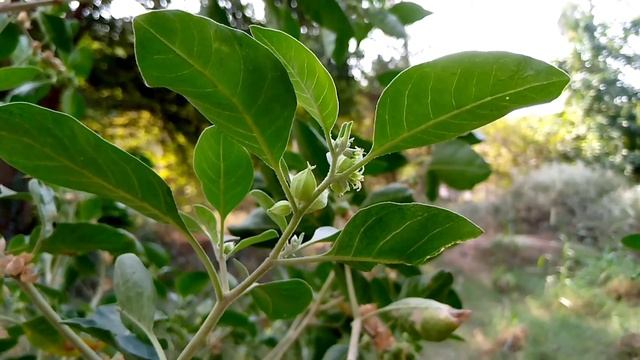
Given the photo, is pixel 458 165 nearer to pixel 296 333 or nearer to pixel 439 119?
pixel 296 333

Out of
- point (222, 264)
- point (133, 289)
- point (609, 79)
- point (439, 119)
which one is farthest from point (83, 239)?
point (609, 79)

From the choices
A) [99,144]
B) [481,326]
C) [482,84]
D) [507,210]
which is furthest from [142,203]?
[507,210]

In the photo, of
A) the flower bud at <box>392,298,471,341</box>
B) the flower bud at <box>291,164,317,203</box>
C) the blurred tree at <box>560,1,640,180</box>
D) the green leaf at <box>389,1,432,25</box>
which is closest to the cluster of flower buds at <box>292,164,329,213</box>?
the flower bud at <box>291,164,317,203</box>

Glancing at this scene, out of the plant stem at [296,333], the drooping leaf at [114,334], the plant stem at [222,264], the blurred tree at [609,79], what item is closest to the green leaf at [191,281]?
the plant stem at [296,333]

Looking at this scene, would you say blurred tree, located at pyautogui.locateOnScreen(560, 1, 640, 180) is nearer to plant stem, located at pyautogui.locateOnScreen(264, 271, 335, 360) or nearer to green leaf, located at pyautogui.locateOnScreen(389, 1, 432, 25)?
green leaf, located at pyautogui.locateOnScreen(389, 1, 432, 25)

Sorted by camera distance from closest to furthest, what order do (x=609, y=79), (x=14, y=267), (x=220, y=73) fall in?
(x=220, y=73) → (x=14, y=267) → (x=609, y=79)

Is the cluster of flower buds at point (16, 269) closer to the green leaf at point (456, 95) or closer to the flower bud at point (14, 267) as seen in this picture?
the flower bud at point (14, 267)
